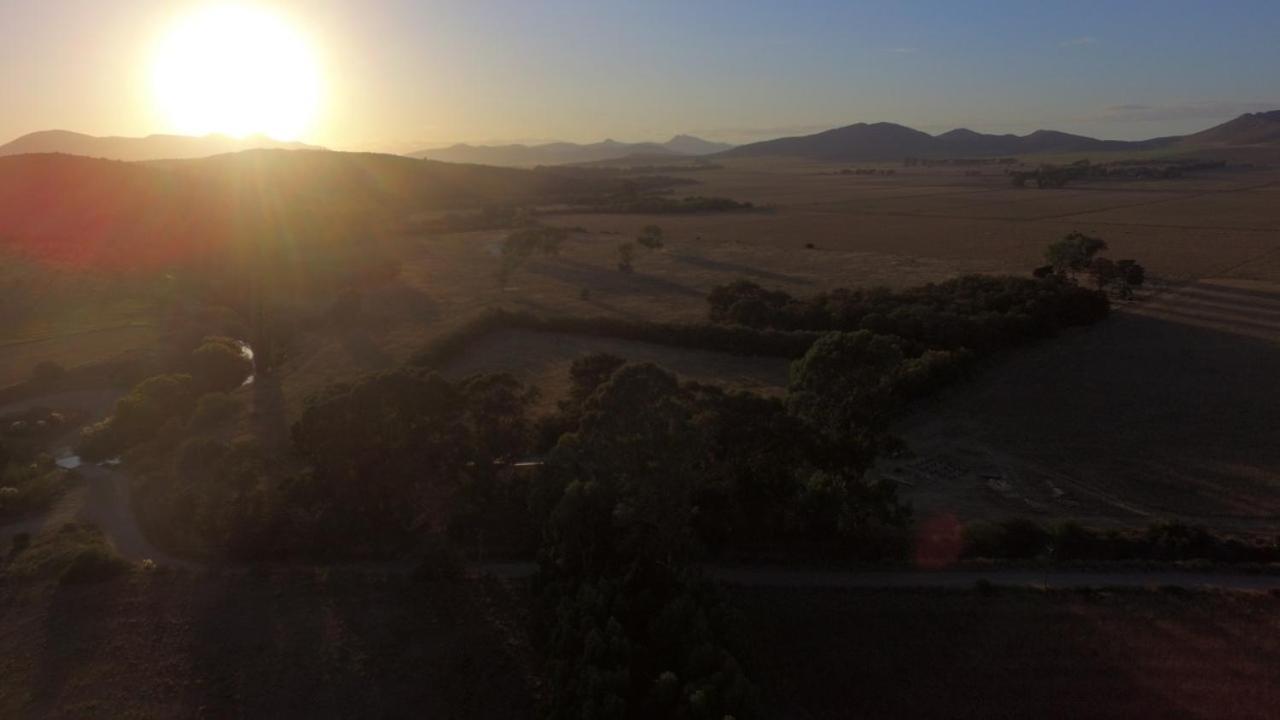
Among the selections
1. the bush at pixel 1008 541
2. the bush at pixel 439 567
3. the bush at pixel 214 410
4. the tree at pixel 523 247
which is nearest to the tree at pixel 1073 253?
the tree at pixel 523 247

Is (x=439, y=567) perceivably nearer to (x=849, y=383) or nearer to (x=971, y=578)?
(x=849, y=383)

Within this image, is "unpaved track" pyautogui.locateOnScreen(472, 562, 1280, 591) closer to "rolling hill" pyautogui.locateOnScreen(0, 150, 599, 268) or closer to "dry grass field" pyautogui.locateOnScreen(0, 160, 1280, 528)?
"dry grass field" pyautogui.locateOnScreen(0, 160, 1280, 528)

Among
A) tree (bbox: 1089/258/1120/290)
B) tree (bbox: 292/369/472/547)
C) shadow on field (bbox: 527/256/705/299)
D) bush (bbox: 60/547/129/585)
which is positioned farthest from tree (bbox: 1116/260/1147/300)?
bush (bbox: 60/547/129/585)

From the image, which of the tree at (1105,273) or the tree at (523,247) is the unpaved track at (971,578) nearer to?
the tree at (1105,273)

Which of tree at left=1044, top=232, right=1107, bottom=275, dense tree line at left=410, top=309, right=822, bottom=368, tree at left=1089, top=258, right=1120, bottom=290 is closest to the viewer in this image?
dense tree line at left=410, top=309, right=822, bottom=368

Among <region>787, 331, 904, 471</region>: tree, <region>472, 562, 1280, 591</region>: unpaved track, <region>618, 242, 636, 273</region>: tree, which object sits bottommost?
<region>472, 562, 1280, 591</region>: unpaved track

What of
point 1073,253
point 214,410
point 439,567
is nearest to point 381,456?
point 439,567
